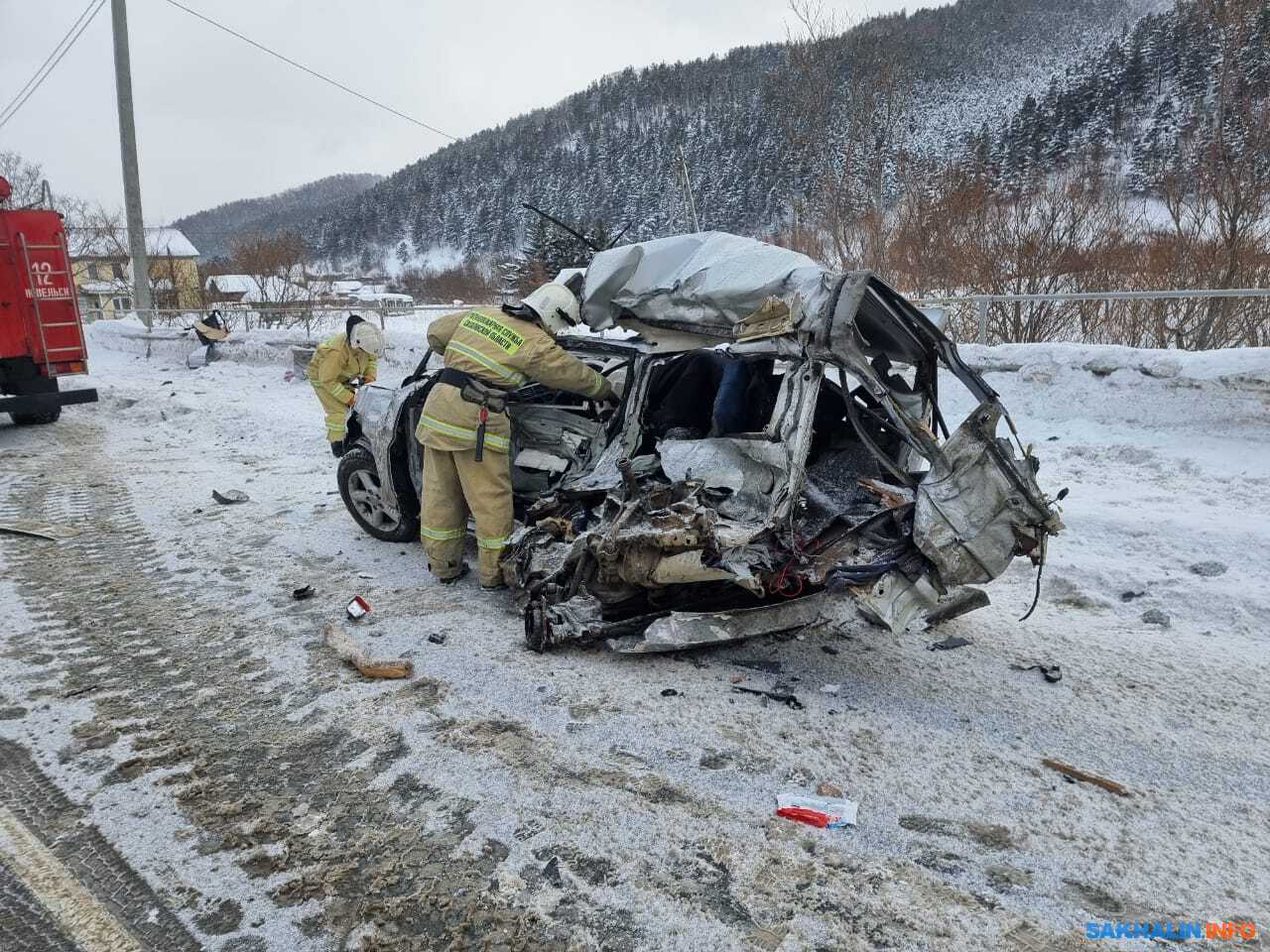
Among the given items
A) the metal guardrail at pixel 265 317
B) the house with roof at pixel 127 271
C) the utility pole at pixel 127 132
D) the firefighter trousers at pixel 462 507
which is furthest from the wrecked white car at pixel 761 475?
the house with roof at pixel 127 271

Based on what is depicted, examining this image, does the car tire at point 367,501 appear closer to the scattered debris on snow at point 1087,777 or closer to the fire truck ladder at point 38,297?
the scattered debris on snow at point 1087,777

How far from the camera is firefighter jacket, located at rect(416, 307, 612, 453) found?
4.18 m

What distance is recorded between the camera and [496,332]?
4.23m

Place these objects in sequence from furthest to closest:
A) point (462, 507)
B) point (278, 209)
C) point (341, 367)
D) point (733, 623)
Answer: point (278, 209)
point (341, 367)
point (462, 507)
point (733, 623)

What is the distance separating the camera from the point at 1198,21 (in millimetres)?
8992

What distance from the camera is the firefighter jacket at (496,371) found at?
4180mm

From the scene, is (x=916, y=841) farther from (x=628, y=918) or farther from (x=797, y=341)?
(x=797, y=341)

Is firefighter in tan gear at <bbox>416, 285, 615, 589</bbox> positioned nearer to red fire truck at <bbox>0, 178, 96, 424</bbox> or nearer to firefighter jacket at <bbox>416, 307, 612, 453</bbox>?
firefighter jacket at <bbox>416, 307, 612, 453</bbox>

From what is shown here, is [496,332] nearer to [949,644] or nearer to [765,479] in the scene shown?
[765,479]

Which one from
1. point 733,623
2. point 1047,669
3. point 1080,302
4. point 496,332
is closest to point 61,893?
point 733,623

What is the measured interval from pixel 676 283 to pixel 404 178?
101 m

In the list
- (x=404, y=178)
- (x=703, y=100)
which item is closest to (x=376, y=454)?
(x=703, y=100)

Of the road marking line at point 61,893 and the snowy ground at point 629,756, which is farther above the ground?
the road marking line at point 61,893

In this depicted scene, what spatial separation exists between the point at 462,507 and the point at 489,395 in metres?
0.75
